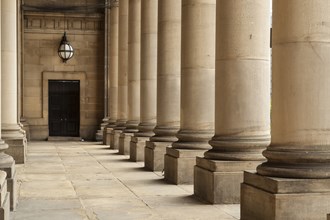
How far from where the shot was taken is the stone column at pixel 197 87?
16.8m

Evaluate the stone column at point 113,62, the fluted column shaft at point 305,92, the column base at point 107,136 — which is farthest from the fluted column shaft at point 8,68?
the stone column at point 113,62

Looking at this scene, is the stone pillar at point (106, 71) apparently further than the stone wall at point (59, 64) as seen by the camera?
Yes

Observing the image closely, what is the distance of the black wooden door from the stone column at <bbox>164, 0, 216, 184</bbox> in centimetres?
2668

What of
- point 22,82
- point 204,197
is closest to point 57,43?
point 22,82

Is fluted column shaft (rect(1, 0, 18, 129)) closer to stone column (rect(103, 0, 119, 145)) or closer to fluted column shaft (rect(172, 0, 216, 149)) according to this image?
fluted column shaft (rect(172, 0, 216, 149))

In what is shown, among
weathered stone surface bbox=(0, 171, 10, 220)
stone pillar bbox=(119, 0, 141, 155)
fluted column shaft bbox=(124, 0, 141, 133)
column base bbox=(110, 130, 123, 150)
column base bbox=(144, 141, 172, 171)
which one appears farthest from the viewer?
column base bbox=(110, 130, 123, 150)

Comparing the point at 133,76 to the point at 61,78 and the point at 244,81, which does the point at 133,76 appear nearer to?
the point at 61,78

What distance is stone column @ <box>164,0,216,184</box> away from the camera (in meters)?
16.8

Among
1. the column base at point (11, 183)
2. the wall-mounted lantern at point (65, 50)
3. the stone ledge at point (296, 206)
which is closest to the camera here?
the stone ledge at point (296, 206)

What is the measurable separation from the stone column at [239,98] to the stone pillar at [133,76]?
15451 mm

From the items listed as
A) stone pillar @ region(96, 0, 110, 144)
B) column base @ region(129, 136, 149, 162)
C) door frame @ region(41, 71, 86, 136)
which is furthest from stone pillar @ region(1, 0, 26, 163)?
door frame @ region(41, 71, 86, 136)

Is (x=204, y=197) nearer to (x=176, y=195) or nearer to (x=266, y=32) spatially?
(x=176, y=195)

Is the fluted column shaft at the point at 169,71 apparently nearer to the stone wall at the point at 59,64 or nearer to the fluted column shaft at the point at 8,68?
the fluted column shaft at the point at 8,68

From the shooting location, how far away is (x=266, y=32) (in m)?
13.9
